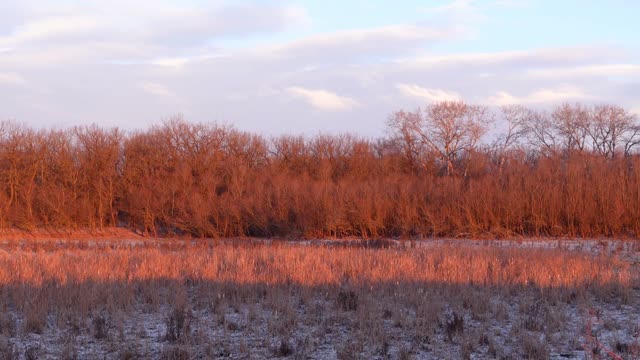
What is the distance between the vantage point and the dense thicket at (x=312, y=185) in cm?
2992

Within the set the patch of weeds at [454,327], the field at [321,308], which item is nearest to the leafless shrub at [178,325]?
the field at [321,308]

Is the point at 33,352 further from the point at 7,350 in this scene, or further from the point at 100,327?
the point at 100,327

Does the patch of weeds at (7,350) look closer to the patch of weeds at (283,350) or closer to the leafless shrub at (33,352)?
the leafless shrub at (33,352)

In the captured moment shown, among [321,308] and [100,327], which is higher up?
[321,308]

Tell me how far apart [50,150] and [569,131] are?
34452 millimetres

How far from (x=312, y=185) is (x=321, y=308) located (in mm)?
22797

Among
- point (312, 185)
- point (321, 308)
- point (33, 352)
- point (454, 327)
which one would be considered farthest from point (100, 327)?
point (312, 185)

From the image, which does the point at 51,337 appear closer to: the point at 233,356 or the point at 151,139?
the point at 233,356

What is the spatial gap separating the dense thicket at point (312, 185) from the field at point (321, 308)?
1466cm

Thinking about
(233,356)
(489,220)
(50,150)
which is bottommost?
(233,356)

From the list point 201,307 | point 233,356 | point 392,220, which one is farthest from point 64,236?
point 233,356

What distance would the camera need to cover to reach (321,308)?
10.9m

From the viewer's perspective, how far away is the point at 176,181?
3597cm

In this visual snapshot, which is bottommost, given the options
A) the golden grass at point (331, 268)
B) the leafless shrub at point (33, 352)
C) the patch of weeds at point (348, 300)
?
the leafless shrub at point (33, 352)
